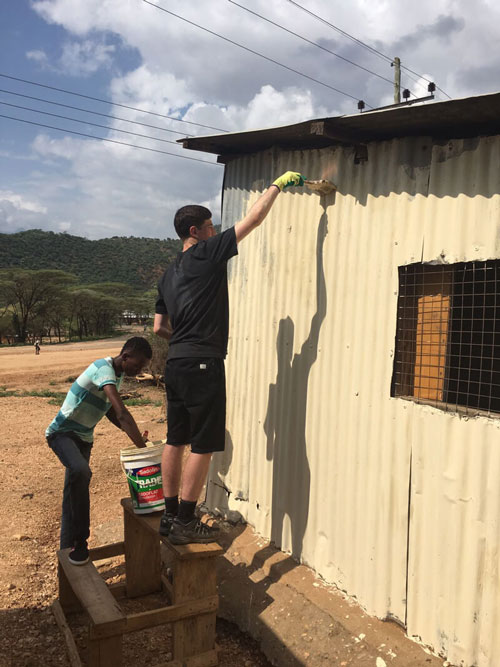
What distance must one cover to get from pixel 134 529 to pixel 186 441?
1.19 m

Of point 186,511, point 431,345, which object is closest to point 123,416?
point 186,511

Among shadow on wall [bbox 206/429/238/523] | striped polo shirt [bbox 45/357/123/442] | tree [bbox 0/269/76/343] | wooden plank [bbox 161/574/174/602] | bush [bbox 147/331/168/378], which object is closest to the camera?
striped polo shirt [bbox 45/357/123/442]

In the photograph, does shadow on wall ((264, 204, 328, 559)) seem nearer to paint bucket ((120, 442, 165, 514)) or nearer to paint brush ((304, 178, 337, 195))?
paint brush ((304, 178, 337, 195))

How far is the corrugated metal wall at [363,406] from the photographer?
9.68 ft

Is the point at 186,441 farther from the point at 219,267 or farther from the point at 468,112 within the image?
the point at 468,112

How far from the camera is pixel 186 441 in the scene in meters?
3.47

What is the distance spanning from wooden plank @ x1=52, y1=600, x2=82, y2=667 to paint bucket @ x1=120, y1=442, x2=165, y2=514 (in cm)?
84

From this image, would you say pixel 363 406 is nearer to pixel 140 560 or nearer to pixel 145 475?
pixel 145 475

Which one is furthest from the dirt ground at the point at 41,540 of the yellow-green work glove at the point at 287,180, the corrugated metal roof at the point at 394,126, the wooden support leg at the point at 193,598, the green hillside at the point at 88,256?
the green hillside at the point at 88,256

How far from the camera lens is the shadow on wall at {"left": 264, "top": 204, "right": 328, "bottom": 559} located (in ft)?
13.3

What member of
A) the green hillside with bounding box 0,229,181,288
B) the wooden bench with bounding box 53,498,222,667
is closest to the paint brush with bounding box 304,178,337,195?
the wooden bench with bounding box 53,498,222,667

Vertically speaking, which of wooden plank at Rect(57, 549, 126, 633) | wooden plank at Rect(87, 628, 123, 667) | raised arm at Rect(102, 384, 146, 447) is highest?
raised arm at Rect(102, 384, 146, 447)

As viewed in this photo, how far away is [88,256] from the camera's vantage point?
292 feet

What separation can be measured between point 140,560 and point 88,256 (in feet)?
295
